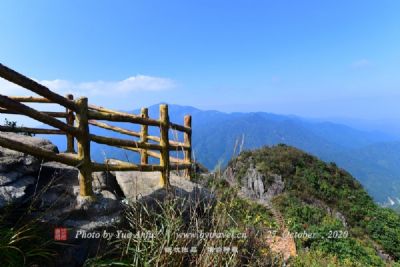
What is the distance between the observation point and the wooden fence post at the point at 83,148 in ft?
16.4

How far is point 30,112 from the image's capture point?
450 centimetres

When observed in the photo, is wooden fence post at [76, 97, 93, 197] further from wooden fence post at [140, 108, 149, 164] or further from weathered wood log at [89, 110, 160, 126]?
wooden fence post at [140, 108, 149, 164]

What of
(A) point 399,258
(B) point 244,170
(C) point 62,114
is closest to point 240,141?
(C) point 62,114

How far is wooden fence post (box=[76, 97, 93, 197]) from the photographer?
16.4 feet

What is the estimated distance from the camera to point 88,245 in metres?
4.73

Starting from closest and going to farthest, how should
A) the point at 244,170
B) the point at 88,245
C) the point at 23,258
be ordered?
1. the point at 23,258
2. the point at 88,245
3. the point at 244,170

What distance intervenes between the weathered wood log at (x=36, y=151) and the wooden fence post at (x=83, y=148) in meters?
0.11

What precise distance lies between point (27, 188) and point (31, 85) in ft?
4.48

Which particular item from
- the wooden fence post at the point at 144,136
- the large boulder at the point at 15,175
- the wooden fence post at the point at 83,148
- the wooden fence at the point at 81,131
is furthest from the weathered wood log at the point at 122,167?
the wooden fence post at the point at 144,136

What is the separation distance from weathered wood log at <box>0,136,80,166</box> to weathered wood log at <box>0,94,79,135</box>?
35 cm

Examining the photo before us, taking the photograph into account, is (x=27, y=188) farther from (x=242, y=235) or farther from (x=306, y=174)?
(x=306, y=174)

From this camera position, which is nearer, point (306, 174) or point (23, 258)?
point (23, 258)

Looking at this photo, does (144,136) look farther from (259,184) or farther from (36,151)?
(259,184)

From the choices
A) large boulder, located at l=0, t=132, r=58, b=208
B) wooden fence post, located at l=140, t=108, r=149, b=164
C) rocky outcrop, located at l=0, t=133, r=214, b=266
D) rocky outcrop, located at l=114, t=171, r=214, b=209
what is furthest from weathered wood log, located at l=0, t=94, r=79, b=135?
wooden fence post, located at l=140, t=108, r=149, b=164
